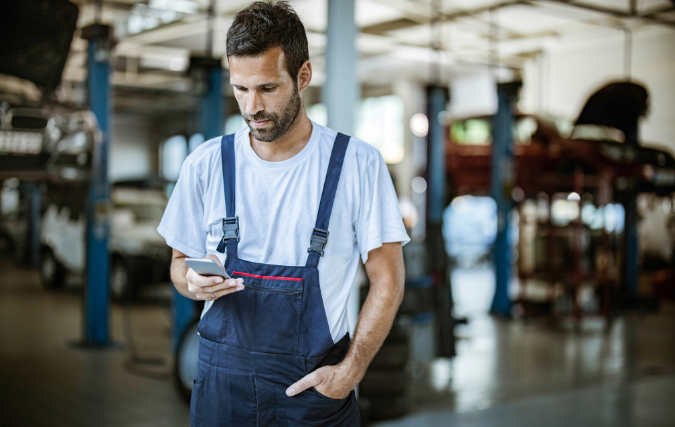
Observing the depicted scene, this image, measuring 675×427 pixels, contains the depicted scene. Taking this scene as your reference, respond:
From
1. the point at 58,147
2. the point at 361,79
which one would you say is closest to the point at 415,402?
the point at 58,147

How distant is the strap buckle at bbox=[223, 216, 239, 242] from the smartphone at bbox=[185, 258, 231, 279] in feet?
0.49

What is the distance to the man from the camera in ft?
5.07

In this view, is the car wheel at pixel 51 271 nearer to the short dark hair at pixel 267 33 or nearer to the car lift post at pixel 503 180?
the car lift post at pixel 503 180

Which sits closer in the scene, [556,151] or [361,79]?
[556,151]

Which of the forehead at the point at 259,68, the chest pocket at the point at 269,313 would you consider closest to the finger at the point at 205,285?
the chest pocket at the point at 269,313

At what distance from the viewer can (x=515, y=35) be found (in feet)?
38.4

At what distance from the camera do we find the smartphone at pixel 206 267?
4.65ft

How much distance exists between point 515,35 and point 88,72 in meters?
8.39

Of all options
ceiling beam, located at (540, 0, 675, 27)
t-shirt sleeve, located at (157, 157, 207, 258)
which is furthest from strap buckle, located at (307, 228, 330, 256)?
ceiling beam, located at (540, 0, 675, 27)

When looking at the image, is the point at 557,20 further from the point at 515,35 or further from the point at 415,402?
the point at 415,402

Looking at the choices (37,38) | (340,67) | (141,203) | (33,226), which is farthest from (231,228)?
(33,226)

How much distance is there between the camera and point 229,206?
1621 millimetres

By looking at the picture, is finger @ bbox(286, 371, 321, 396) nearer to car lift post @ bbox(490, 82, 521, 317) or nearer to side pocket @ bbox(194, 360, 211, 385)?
side pocket @ bbox(194, 360, 211, 385)

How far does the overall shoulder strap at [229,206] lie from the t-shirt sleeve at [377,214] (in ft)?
1.06
